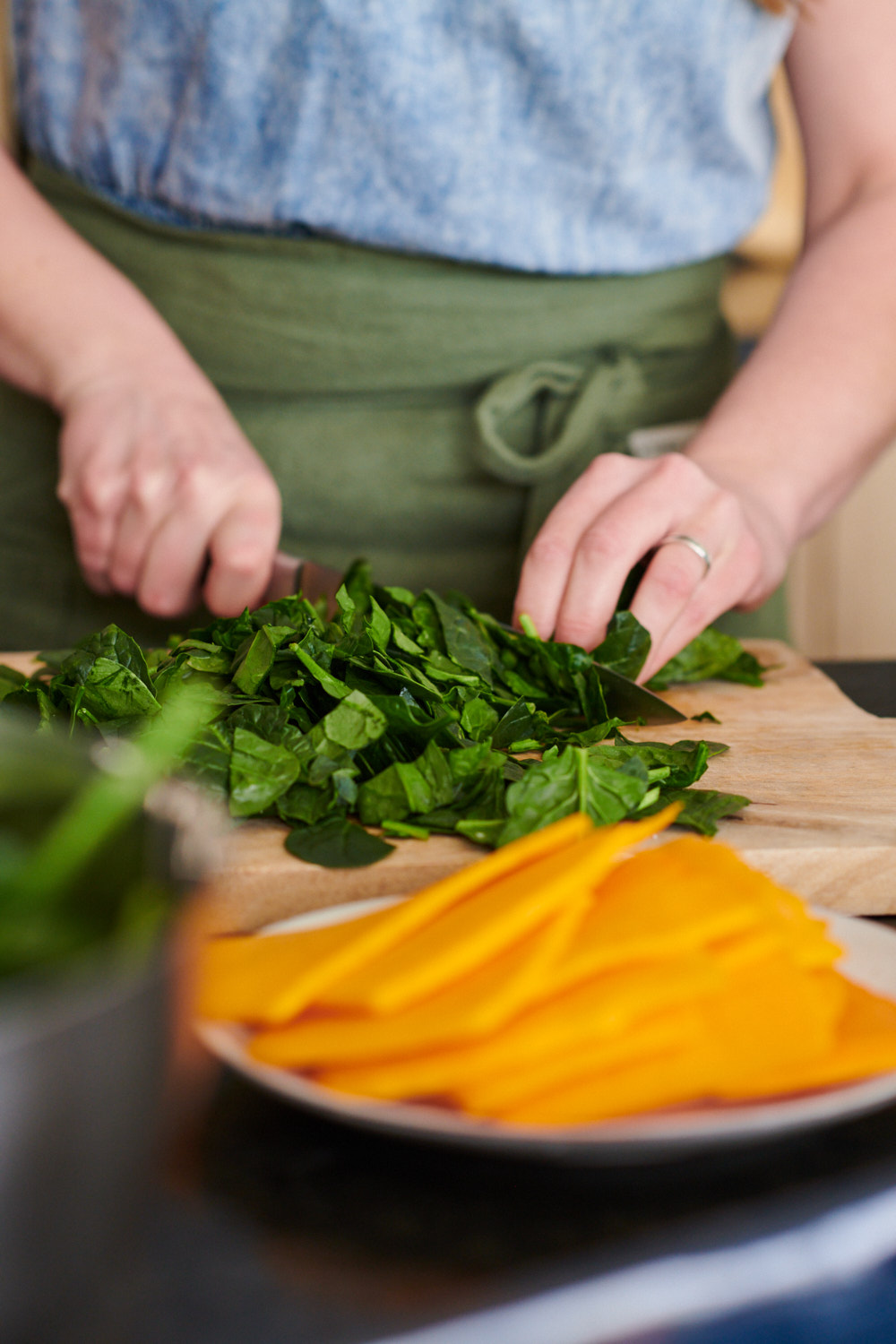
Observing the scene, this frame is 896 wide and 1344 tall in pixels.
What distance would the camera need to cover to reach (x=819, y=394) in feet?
4.51

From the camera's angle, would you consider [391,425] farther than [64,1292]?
Yes

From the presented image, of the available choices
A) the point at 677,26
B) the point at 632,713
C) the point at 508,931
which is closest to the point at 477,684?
the point at 632,713

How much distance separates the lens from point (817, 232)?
1625 mm

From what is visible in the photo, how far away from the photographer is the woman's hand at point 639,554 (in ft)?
3.70

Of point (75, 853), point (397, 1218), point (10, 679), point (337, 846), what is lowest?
point (10, 679)

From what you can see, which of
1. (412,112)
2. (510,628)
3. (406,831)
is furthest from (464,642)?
(412,112)

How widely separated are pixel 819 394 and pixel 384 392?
0.54 metres

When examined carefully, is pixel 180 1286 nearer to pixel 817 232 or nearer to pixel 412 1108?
pixel 412 1108

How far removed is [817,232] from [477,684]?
1.02 meters

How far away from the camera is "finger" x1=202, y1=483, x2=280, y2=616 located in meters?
1.20

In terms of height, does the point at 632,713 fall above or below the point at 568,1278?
below

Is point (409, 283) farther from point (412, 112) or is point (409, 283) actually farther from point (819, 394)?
point (819, 394)

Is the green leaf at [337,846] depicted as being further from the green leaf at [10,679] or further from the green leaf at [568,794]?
the green leaf at [10,679]

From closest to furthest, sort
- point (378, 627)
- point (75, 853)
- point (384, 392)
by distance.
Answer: point (75, 853)
point (378, 627)
point (384, 392)
